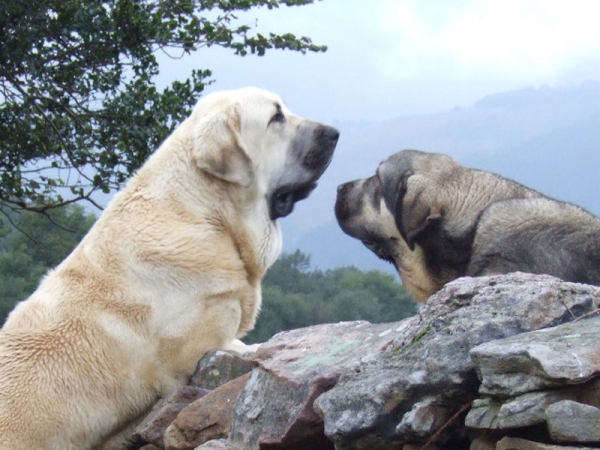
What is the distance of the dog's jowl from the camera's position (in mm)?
5711

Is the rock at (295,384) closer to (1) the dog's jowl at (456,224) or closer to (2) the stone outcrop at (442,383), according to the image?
(2) the stone outcrop at (442,383)

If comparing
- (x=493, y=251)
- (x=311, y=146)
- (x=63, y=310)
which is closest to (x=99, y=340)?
(x=63, y=310)

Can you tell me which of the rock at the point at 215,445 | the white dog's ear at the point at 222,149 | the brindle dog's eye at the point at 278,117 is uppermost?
the brindle dog's eye at the point at 278,117

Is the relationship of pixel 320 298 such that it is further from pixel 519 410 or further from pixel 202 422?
pixel 519 410

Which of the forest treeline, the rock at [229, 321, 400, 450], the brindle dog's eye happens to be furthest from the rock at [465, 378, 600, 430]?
the forest treeline

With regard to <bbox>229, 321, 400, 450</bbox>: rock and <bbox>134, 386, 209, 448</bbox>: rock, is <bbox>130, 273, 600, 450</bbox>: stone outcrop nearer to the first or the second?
<bbox>229, 321, 400, 450</bbox>: rock

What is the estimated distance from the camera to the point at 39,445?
525cm

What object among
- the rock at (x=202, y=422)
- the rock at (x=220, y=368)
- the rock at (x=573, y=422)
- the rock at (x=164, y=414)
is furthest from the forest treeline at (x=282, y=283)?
the rock at (x=573, y=422)

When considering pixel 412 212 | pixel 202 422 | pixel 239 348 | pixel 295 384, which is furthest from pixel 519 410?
pixel 412 212

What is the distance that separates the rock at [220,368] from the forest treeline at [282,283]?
39.9 ft

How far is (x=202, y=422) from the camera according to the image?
4762 mm

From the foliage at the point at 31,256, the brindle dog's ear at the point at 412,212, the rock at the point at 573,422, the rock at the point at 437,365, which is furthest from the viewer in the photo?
the foliage at the point at 31,256

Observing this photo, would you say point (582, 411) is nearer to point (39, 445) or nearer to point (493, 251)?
point (493, 251)

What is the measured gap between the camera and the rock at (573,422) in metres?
3.19
